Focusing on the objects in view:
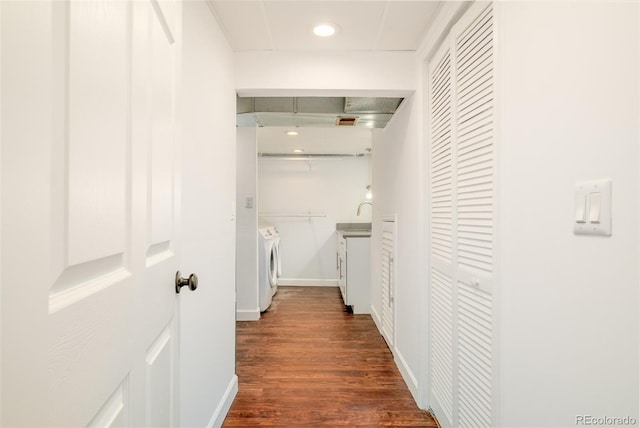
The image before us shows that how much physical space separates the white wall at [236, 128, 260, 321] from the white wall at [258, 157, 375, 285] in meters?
1.90

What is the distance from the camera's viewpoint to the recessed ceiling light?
1.77 metres

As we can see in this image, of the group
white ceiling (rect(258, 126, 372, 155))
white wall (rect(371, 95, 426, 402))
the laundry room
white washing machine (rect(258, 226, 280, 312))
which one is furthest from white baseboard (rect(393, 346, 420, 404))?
the laundry room

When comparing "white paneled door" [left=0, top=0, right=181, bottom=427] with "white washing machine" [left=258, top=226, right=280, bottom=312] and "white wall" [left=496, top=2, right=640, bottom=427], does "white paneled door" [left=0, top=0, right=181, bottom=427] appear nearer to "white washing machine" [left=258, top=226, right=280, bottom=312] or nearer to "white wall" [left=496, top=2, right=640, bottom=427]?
"white wall" [left=496, top=2, right=640, bottom=427]

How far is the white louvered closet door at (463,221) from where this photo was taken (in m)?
1.24

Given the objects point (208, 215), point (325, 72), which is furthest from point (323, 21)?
point (208, 215)

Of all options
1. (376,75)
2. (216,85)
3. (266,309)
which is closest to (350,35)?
(376,75)

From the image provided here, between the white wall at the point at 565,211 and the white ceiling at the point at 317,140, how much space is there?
119 inches

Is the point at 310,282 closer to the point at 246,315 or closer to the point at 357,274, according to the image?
the point at 357,274

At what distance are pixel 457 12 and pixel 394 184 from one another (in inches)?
52.8

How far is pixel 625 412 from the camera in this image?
656 millimetres

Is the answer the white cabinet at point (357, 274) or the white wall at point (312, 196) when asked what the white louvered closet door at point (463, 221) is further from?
the white wall at point (312, 196)

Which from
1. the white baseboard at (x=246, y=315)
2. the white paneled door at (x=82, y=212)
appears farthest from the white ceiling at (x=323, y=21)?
the white baseboard at (x=246, y=315)

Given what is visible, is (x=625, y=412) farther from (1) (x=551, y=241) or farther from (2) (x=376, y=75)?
(2) (x=376, y=75)

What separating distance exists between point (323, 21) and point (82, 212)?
166 centimetres
